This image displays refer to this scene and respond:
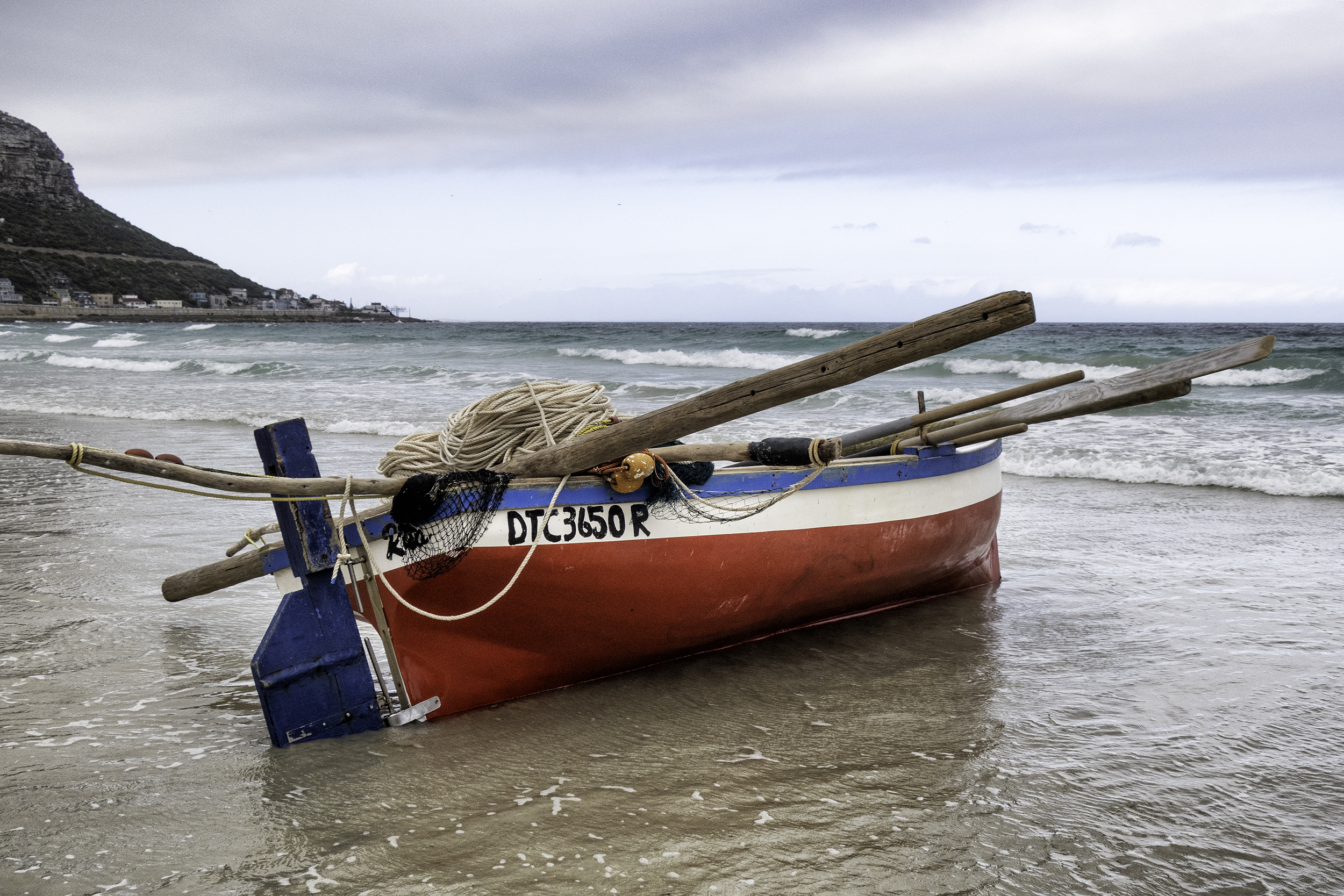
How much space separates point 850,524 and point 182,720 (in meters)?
3.32

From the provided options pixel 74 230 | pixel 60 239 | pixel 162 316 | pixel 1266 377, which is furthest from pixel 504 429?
pixel 74 230

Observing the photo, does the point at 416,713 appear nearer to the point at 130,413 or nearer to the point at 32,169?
the point at 130,413

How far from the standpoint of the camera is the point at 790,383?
356 cm

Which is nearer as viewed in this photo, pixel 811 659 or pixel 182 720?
pixel 182 720

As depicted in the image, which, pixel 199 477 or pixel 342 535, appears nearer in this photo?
pixel 199 477

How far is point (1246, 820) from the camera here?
305 centimetres

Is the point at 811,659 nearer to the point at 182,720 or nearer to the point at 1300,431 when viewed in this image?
the point at 182,720

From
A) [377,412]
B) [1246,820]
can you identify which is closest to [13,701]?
[1246,820]

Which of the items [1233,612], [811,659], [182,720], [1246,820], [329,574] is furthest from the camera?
[1233,612]

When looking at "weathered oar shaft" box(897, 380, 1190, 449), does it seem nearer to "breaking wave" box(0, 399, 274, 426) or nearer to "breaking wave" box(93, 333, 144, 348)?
"breaking wave" box(0, 399, 274, 426)

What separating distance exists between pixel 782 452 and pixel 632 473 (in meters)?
0.75

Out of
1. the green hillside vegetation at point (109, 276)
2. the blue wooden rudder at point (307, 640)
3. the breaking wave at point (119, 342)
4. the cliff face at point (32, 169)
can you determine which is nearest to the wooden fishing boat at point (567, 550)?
the blue wooden rudder at point (307, 640)

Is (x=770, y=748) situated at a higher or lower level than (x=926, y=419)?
lower

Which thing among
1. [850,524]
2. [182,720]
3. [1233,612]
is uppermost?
[850,524]
